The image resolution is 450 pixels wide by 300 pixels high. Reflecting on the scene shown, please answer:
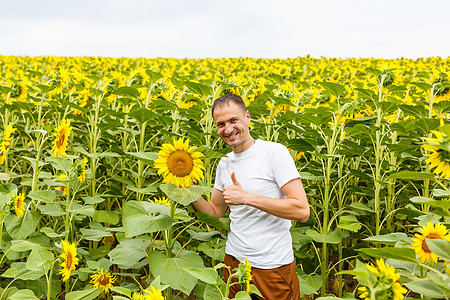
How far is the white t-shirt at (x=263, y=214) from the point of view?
197 cm

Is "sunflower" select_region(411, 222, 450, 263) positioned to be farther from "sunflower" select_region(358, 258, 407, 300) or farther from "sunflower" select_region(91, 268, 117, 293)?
"sunflower" select_region(91, 268, 117, 293)

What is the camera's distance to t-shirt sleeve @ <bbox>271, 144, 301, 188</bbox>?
1.93 m

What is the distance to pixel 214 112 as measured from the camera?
2.05 metres

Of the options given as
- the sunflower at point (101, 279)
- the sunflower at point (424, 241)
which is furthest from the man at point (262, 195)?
the sunflower at point (101, 279)

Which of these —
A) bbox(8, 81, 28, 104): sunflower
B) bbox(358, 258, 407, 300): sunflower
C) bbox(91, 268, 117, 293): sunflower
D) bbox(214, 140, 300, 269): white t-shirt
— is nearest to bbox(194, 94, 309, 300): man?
bbox(214, 140, 300, 269): white t-shirt

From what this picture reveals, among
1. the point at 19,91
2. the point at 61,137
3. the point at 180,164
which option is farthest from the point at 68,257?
the point at 19,91

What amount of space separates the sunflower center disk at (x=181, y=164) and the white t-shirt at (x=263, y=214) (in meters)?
0.35

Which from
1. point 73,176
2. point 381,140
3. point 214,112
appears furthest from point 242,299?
point 381,140

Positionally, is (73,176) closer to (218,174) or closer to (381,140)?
(218,174)

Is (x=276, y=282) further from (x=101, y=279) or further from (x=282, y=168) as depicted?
(x=101, y=279)

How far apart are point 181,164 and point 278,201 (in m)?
0.48

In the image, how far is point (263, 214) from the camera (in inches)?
79.4

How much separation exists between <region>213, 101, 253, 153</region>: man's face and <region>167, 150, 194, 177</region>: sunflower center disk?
0.28m

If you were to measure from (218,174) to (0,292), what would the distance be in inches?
54.2
